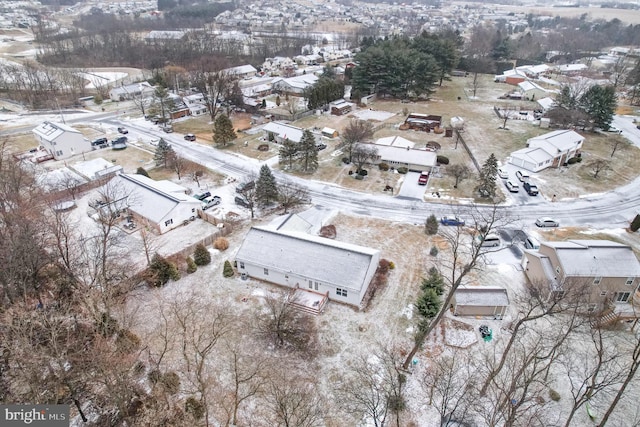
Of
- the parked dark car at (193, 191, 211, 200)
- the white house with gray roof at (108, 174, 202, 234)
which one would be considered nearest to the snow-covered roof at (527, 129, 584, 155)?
the parked dark car at (193, 191, 211, 200)

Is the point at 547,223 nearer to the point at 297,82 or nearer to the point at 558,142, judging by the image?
the point at 558,142

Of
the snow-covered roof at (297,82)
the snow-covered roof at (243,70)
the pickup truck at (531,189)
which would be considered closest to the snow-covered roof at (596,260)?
the pickup truck at (531,189)

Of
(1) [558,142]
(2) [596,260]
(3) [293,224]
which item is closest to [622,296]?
(2) [596,260]

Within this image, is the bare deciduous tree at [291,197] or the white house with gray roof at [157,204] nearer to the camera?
the white house with gray roof at [157,204]

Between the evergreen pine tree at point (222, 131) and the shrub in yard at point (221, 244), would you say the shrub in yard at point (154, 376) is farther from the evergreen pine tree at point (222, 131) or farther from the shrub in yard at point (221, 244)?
the evergreen pine tree at point (222, 131)

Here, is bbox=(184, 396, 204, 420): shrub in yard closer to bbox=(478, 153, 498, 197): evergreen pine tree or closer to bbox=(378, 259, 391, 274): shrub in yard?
bbox=(378, 259, 391, 274): shrub in yard
